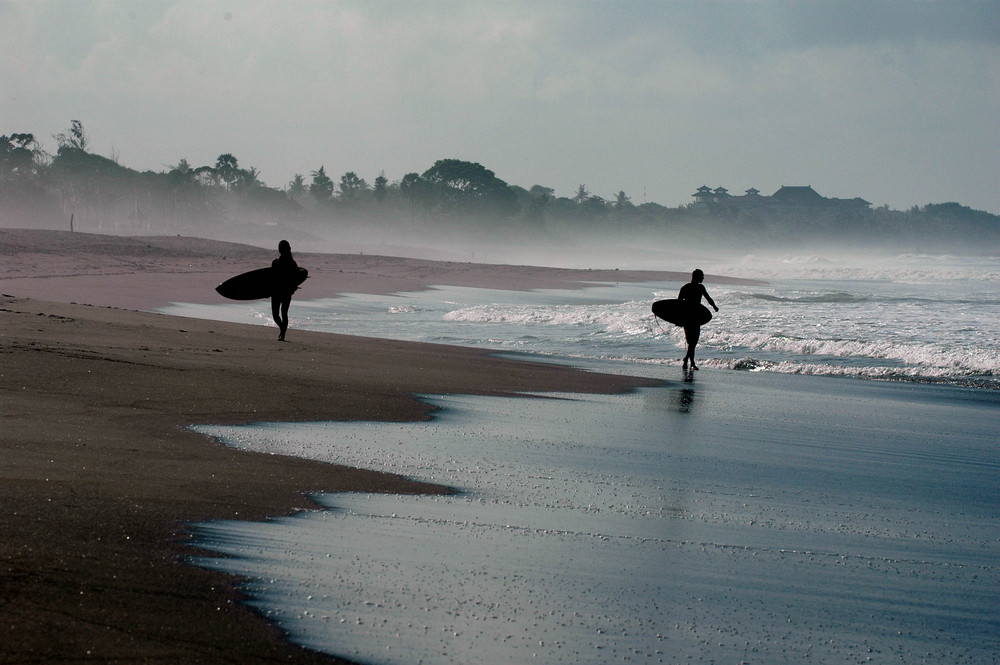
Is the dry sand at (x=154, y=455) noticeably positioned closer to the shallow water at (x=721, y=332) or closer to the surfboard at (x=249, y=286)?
the surfboard at (x=249, y=286)

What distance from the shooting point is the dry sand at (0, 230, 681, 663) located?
287 cm

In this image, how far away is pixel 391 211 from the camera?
13975cm

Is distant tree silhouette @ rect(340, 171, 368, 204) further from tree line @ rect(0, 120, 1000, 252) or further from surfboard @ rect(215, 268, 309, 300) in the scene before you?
surfboard @ rect(215, 268, 309, 300)

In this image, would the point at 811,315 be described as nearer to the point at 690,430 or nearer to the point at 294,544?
the point at 690,430

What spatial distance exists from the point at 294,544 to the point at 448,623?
981 millimetres

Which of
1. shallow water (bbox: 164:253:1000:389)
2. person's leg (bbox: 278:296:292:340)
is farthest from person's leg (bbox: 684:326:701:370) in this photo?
person's leg (bbox: 278:296:292:340)

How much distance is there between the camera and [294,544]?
3.91 metres

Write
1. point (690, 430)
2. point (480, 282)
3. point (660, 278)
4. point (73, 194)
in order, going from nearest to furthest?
1. point (690, 430)
2. point (480, 282)
3. point (660, 278)
4. point (73, 194)

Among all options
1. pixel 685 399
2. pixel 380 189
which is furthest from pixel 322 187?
pixel 685 399

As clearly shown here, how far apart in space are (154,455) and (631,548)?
265 centimetres

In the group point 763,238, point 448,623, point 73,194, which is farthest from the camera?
point 763,238

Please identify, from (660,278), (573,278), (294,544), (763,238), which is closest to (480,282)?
(573,278)

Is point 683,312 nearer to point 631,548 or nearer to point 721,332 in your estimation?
point 721,332

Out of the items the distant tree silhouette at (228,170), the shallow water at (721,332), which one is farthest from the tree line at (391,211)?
the shallow water at (721,332)
